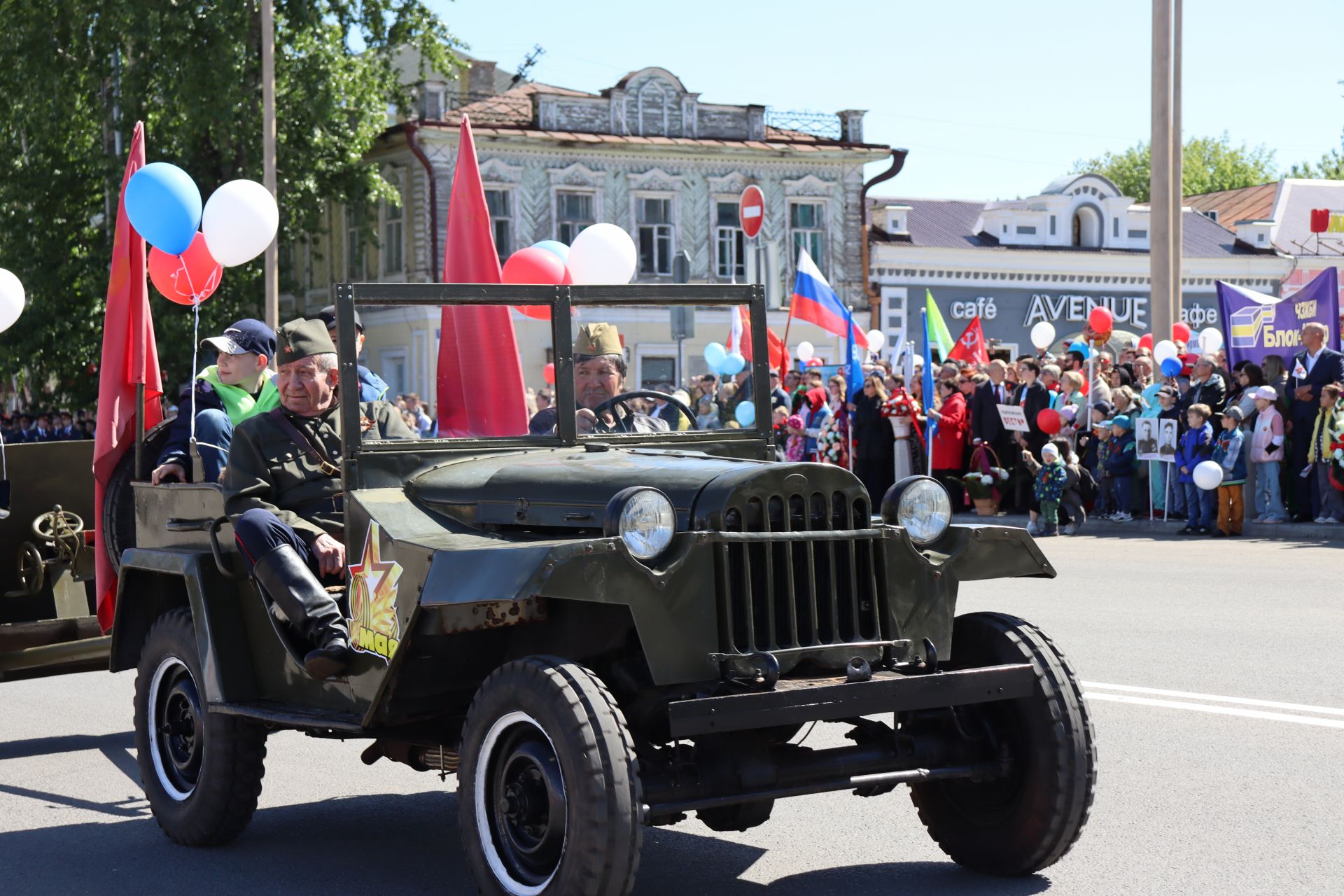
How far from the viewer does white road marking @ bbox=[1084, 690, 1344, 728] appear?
26.1 ft

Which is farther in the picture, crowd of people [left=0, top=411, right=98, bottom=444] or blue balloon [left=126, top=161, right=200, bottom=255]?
crowd of people [left=0, top=411, right=98, bottom=444]

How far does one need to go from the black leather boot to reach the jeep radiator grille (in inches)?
55.3

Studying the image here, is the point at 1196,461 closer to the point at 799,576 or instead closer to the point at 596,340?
the point at 596,340

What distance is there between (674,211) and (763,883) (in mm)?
38933

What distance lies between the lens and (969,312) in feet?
161

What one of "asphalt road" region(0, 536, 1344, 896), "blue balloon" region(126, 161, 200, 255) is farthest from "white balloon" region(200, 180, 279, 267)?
"asphalt road" region(0, 536, 1344, 896)

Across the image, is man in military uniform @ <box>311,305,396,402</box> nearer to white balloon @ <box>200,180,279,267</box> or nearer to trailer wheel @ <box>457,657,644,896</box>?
trailer wheel @ <box>457,657,644,896</box>

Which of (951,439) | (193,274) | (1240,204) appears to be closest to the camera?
(193,274)

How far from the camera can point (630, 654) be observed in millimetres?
5219

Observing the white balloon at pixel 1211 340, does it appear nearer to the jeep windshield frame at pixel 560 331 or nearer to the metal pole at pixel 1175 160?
the metal pole at pixel 1175 160

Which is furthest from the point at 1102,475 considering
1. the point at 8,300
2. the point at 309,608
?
the point at 309,608

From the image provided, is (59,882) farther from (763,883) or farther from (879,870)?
(879,870)

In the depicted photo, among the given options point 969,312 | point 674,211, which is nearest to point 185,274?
point 674,211

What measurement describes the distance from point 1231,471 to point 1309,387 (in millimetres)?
1103
